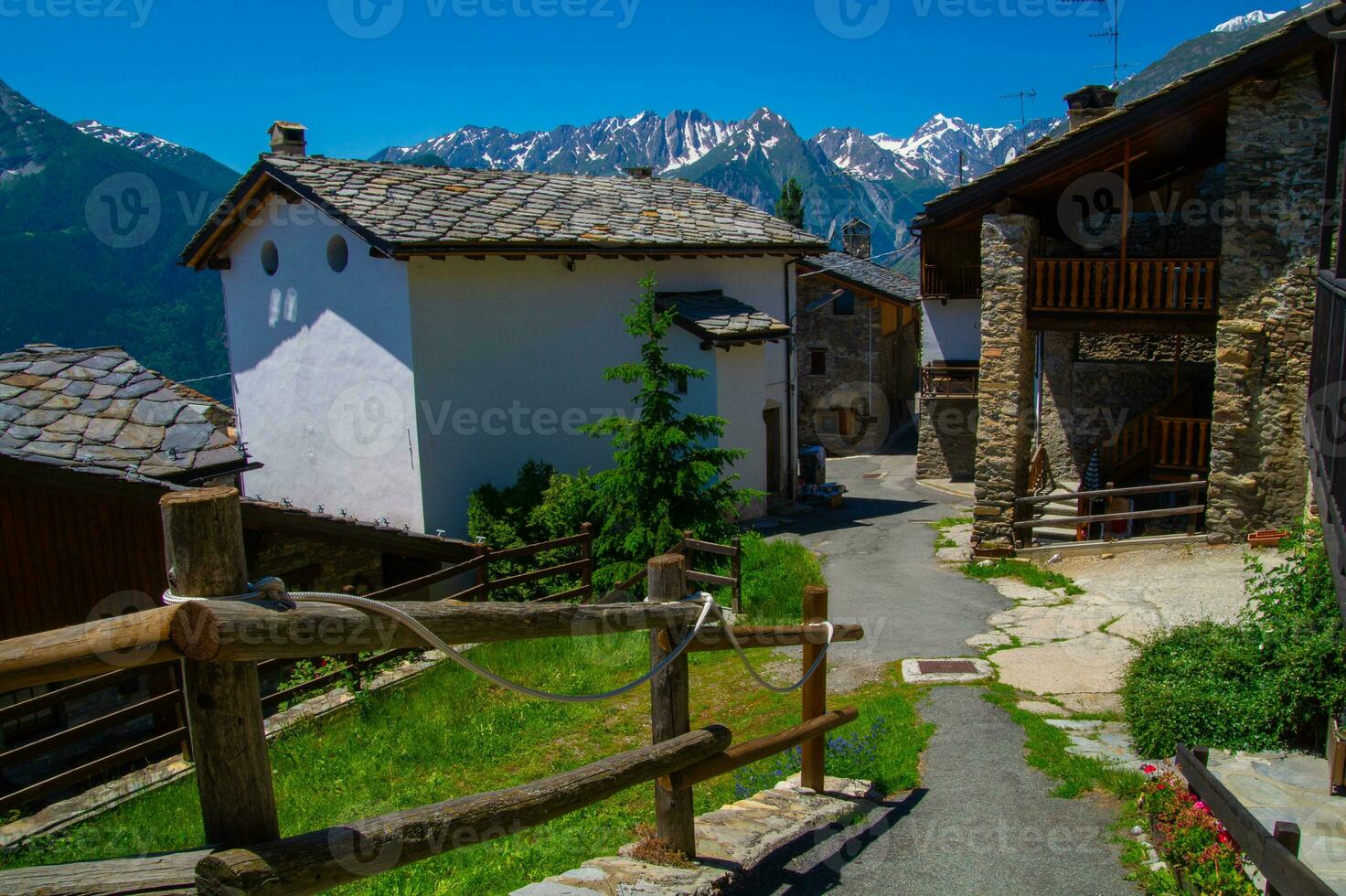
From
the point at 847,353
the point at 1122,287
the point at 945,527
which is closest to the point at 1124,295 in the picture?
the point at 1122,287

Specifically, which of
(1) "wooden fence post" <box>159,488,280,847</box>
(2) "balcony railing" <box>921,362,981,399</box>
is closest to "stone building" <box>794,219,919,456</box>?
(2) "balcony railing" <box>921,362,981,399</box>

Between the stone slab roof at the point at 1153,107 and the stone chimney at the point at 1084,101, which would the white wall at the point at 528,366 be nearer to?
the stone slab roof at the point at 1153,107

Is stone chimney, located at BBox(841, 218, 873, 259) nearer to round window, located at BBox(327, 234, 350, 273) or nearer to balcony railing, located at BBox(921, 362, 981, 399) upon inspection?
balcony railing, located at BBox(921, 362, 981, 399)

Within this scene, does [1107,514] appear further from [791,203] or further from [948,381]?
[791,203]

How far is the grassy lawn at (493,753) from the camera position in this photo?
17.7ft

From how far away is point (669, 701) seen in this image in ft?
14.9

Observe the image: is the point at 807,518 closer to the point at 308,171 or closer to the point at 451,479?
the point at 451,479

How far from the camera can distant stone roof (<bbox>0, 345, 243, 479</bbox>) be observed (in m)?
9.36

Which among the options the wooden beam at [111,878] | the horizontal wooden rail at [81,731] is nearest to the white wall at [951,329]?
the horizontal wooden rail at [81,731]

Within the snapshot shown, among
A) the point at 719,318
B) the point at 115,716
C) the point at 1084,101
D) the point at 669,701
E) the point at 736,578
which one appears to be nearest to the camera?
the point at 669,701

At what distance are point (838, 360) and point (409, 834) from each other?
35462mm

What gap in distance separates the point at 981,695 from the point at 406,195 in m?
13.6

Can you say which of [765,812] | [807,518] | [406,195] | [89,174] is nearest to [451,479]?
[406,195]

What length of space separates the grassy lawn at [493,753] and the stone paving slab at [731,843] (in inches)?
20.5
